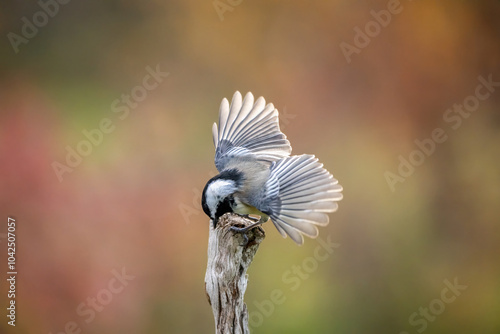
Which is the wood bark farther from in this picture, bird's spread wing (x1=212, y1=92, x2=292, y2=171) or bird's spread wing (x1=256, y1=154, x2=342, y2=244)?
bird's spread wing (x1=212, y1=92, x2=292, y2=171)

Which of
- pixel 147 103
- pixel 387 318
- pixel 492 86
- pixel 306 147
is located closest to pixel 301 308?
pixel 387 318

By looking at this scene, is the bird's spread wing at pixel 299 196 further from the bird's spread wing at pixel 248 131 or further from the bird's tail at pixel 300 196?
the bird's spread wing at pixel 248 131

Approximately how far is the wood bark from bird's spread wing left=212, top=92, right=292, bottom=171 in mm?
483

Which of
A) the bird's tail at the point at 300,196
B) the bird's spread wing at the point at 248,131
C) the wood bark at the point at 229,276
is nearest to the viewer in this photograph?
the bird's tail at the point at 300,196

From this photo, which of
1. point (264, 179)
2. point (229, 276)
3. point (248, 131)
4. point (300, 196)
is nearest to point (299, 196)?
point (300, 196)

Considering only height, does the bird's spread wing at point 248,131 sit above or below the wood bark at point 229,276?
above

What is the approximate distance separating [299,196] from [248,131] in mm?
652

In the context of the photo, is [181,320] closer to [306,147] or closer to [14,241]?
[14,241]

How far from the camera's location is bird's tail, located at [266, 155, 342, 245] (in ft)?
5.90

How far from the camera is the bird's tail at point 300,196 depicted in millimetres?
1797

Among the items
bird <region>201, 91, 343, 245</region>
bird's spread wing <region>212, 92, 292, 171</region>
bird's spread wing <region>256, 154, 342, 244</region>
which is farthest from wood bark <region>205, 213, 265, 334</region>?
bird's spread wing <region>212, 92, 292, 171</region>

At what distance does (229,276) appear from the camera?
2014 mm

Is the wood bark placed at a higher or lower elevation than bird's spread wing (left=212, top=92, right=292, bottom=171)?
lower

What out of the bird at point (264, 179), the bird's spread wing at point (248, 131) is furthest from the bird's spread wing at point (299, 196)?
the bird's spread wing at point (248, 131)
